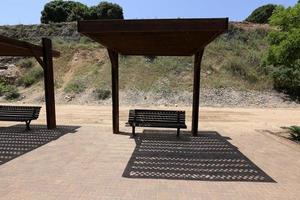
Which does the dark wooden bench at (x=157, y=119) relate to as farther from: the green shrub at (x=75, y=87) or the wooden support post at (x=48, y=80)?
the green shrub at (x=75, y=87)

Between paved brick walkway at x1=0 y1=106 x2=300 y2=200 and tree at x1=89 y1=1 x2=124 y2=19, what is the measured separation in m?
43.2

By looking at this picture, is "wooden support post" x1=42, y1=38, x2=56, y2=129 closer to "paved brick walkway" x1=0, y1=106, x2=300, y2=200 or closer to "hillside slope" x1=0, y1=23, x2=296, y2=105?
"paved brick walkway" x1=0, y1=106, x2=300, y2=200

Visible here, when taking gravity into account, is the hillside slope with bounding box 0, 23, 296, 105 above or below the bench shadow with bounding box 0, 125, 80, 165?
above

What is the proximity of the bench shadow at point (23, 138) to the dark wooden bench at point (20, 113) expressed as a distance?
1.35 feet

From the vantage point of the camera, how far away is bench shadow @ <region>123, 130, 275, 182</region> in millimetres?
6309

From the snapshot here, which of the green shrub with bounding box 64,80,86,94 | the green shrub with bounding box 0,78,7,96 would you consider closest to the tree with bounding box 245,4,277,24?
the green shrub with bounding box 64,80,86,94

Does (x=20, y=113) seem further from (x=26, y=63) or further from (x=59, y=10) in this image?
(x=59, y=10)

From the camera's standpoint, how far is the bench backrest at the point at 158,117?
10.2 meters

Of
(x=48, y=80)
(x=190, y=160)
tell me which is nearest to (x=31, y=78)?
(x=48, y=80)

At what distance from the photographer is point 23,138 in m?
9.58

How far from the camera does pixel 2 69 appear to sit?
31594mm

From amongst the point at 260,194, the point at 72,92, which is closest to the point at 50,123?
the point at 260,194

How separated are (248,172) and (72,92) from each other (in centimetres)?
1976

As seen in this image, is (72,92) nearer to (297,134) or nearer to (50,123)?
(50,123)
